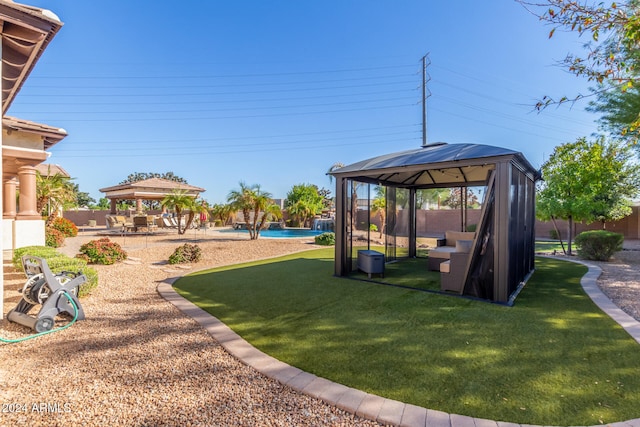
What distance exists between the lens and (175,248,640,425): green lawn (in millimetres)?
2475

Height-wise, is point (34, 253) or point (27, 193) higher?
point (27, 193)

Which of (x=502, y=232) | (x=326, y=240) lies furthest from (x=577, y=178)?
(x=326, y=240)

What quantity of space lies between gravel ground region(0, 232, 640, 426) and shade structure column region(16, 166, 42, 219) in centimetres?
566

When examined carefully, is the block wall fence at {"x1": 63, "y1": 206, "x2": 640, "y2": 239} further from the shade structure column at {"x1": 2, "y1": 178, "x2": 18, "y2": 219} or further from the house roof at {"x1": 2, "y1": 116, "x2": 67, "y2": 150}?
the shade structure column at {"x1": 2, "y1": 178, "x2": 18, "y2": 219}

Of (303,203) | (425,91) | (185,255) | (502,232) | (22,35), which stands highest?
(425,91)

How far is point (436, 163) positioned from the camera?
5.63m

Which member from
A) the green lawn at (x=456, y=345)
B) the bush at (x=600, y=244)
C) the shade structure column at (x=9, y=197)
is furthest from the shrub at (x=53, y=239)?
the bush at (x=600, y=244)

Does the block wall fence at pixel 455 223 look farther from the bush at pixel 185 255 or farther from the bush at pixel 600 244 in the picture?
the bush at pixel 185 255

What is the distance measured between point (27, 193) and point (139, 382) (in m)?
9.31

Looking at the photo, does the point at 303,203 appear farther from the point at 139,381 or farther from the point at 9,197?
the point at 139,381

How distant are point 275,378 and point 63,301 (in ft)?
10.6

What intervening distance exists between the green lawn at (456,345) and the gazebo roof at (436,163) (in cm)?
230

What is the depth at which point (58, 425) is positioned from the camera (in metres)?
2.20

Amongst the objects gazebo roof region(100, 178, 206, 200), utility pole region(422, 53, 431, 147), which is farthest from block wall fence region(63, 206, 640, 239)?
gazebo roof region(100, 178, 206, 200)
